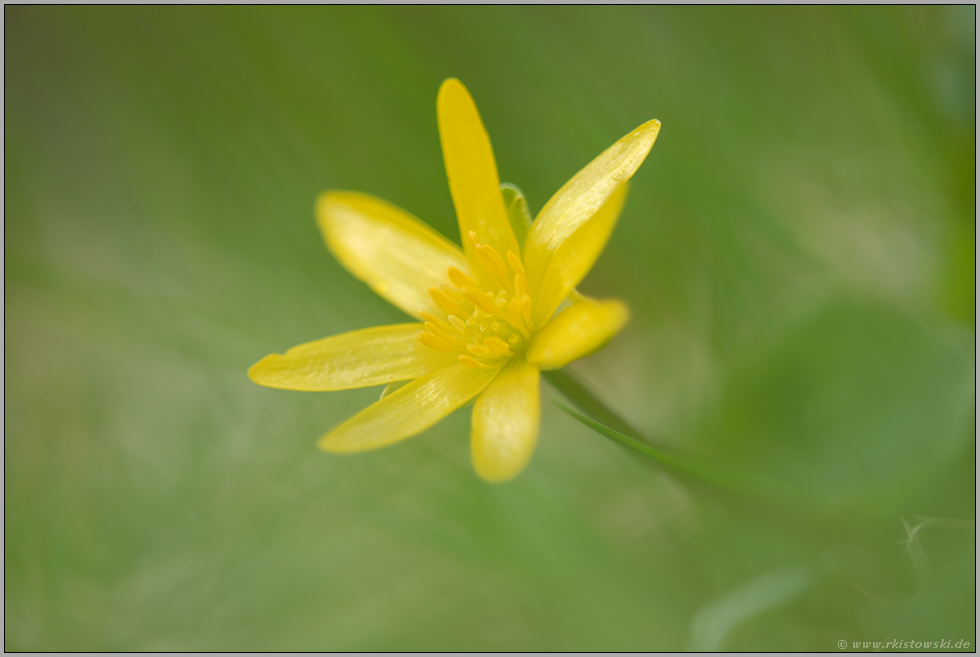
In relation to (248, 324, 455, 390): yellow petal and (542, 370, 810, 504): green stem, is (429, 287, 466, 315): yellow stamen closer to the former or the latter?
(248, 324, 455, 390): yellow petal

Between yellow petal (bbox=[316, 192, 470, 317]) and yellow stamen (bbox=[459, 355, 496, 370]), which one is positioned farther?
yellow petal (bbox=[316, 192, 470, 317])

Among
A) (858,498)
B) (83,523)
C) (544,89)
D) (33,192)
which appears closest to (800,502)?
(858,498)

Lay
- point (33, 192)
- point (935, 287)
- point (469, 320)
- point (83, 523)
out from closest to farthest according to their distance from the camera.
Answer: point (469, 320), point (935, 287), point (83, 523), point (33, 192)

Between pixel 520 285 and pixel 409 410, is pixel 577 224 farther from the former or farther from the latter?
pixel 409 410

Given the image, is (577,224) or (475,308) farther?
(475,308)

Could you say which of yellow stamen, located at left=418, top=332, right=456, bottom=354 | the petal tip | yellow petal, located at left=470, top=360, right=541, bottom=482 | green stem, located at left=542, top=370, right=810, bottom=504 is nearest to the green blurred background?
green stem, located at left=542, top=370, right=810, bottom=504

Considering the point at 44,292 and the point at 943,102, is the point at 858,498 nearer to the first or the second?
the point at 943,102

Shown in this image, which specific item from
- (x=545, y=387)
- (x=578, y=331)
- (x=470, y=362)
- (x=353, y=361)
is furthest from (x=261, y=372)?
(x=545, y=387)
